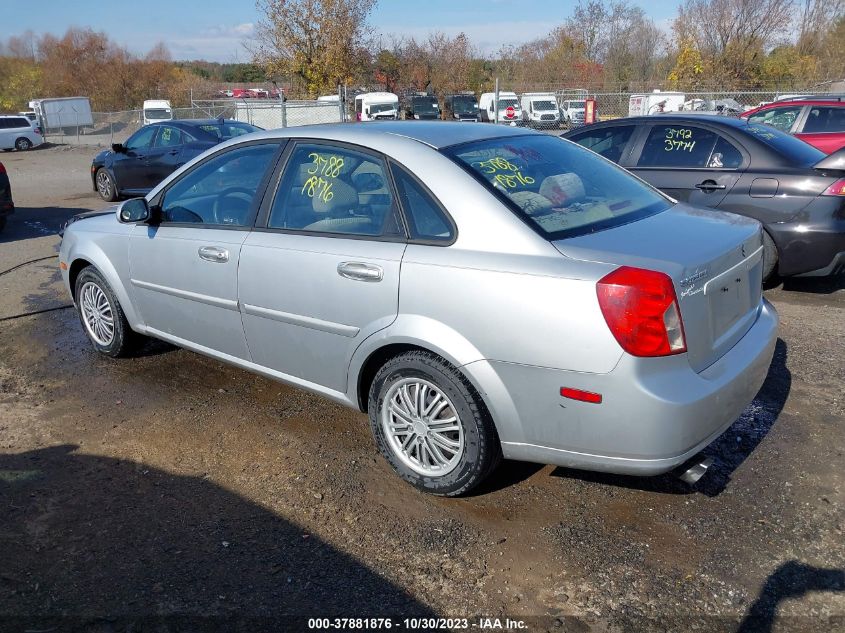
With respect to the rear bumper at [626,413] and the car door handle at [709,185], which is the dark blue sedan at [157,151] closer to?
the car door handle at [709,185]

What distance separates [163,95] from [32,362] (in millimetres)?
50988

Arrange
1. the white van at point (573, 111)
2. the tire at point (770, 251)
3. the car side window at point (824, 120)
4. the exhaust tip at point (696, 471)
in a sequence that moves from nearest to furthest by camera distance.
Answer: the exhaust tip at point (696, 471)
the tire at point (770, 251)
the car side window at point (824, 120)
the white van at point (573, 111)

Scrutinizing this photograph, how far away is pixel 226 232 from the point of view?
418 centimetres

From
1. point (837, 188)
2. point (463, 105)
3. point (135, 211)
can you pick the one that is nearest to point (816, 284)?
point (837, 188)

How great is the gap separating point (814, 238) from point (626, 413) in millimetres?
4335

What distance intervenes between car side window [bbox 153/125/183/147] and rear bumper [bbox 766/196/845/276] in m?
10.6

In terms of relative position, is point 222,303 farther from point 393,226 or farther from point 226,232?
point 393,226

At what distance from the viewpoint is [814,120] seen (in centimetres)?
1237

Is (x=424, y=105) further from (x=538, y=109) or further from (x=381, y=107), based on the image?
(x=538, y=109)

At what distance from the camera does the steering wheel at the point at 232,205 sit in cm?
419

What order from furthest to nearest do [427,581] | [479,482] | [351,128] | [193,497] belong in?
[351,128] < [193,497] < [479,482] < [427,581]

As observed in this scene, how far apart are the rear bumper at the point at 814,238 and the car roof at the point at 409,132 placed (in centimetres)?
326

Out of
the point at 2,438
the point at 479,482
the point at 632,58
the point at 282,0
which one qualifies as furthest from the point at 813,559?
the point at 632,58

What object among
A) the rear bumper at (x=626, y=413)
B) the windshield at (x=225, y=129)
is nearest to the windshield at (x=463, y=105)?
the windshield at (x=225, y=129)
